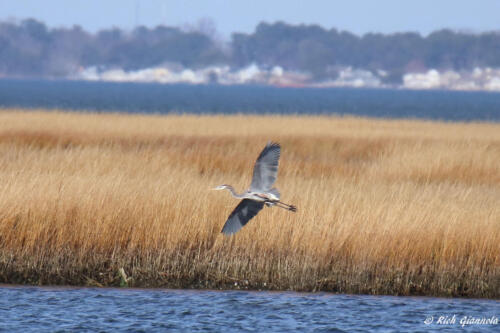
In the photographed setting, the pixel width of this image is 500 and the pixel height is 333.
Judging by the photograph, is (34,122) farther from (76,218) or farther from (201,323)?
(201,323)

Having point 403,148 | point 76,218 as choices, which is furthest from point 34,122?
point 76,218

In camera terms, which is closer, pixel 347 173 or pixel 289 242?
pixel 289 242

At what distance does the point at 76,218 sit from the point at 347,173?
6194 millimetres

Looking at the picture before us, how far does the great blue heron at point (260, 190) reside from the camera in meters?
8.34

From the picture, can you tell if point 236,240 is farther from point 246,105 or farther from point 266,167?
point 246,105

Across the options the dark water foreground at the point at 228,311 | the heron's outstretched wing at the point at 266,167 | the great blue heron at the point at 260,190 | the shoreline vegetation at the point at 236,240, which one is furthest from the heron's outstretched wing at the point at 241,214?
the shoreline vegetation at the point at 236,240

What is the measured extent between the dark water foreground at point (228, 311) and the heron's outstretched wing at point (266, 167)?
4.09 feet

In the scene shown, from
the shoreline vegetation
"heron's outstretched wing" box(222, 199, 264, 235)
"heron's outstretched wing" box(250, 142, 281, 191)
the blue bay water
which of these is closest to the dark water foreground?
the shoreline vegetation

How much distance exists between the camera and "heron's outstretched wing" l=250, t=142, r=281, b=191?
830cm

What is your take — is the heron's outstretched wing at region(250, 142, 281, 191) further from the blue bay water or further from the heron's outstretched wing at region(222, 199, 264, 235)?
the blue bay water

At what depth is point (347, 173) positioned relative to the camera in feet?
50.0

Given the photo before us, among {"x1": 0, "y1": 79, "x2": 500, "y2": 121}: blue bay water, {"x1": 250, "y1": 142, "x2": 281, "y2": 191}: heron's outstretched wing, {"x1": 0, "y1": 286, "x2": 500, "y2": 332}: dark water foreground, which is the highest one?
{"x1": 0, "y1": 79, "x2": 500, "y2": 121}: blue bay water

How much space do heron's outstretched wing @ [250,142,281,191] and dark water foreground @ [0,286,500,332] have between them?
4.09 ft

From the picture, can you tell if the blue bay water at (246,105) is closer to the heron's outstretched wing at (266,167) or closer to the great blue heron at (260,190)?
the great blue heron at (260,190)
